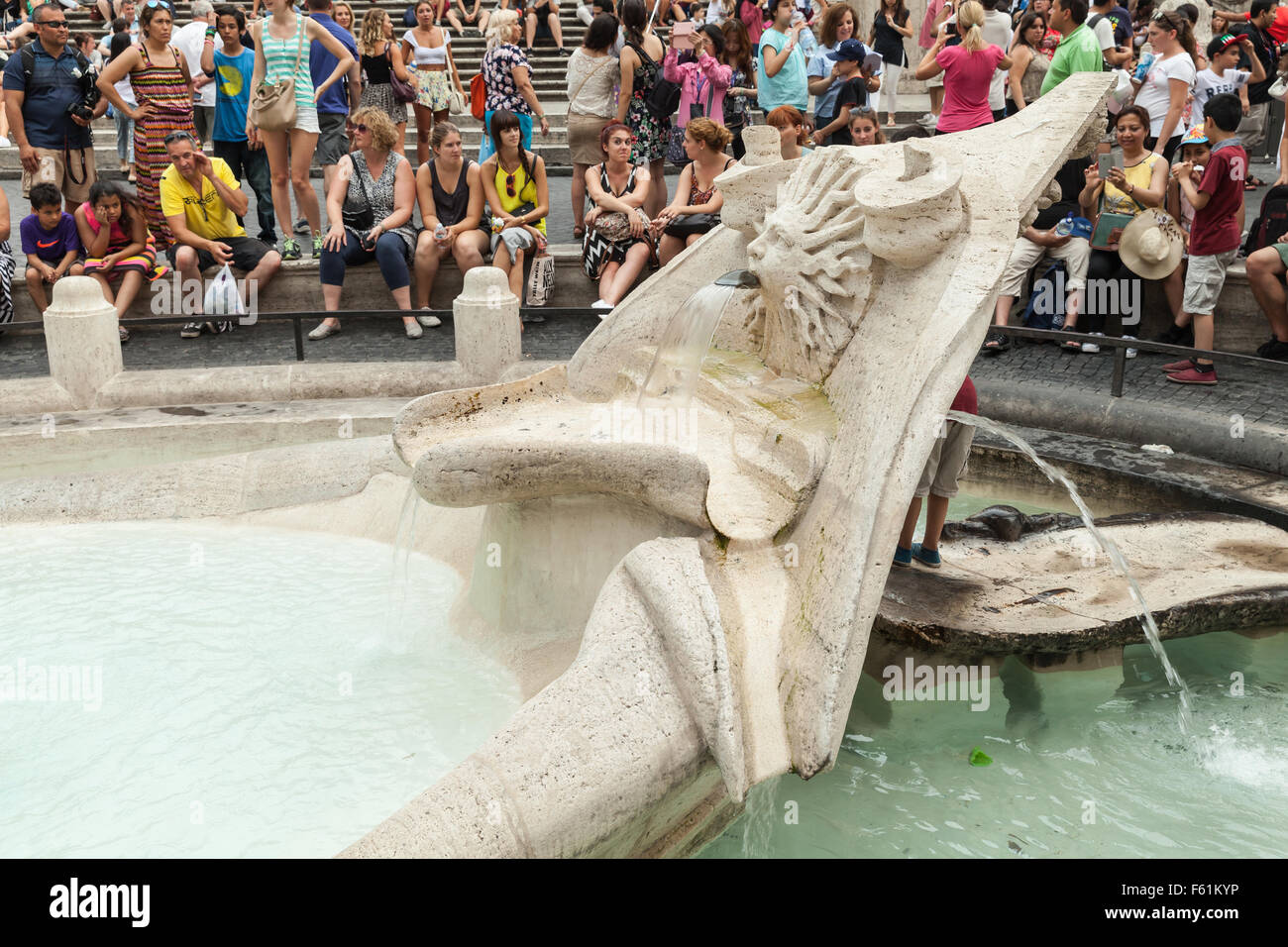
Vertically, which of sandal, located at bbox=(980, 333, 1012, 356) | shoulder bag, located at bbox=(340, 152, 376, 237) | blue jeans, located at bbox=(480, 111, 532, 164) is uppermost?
blue jeans, located at bbox=(480, 111, 532, 164)

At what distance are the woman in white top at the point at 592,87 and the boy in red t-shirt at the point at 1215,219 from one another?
146 inches

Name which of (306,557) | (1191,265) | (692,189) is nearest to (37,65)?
(692,189)

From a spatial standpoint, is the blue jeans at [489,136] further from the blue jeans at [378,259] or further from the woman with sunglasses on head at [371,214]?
the blue jeans at [378,259]

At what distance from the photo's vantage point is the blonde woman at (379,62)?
944 centimetres

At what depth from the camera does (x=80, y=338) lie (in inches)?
249

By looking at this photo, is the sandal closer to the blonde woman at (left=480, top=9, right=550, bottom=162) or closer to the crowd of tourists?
the crowd of tourists

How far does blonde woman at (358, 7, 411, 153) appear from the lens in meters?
9.44

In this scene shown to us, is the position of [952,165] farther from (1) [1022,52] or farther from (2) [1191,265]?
(1) [1022,52]

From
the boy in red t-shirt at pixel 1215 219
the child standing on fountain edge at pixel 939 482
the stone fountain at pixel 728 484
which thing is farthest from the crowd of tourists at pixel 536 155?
the stone fountain at pixel 728 484

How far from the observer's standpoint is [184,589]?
4.55 meters

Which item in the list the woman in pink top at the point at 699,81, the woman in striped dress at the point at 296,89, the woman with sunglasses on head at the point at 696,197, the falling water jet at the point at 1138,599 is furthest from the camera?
the woman in pink top at the point at 699,81

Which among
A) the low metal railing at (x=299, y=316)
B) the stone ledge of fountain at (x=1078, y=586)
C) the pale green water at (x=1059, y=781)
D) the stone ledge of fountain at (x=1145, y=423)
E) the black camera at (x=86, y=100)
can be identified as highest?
the black camera at (x=86, y=100)

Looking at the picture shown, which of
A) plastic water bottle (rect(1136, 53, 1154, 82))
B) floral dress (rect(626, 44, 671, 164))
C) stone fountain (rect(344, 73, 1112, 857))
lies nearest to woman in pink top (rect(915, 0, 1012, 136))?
floral dress (rect(626, 44, 671, 164))

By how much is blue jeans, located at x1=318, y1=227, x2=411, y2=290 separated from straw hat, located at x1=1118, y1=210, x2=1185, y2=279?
13.2 ft
